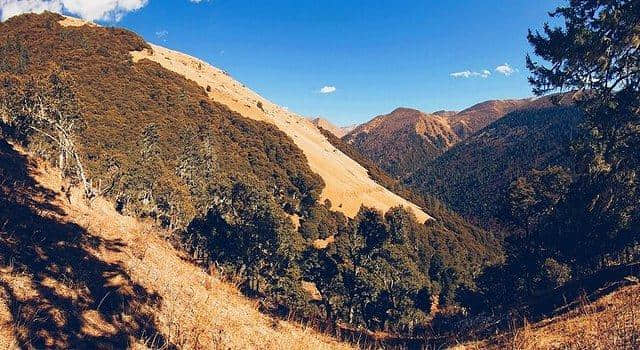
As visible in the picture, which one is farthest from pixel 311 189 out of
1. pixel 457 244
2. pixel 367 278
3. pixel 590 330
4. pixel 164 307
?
pixel 590 330

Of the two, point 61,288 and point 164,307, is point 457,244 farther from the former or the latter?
point 61,288

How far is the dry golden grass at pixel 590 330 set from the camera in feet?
25.0

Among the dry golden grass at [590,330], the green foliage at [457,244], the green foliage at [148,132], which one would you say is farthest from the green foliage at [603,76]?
the green foliage at [457,244]

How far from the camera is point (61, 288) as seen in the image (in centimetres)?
988

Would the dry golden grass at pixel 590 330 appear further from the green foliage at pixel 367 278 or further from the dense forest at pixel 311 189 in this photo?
the green foliage at pixel 367 278

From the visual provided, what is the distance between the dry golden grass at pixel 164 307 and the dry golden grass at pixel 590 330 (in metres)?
4.30

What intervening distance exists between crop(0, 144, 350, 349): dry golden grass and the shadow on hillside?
4cm

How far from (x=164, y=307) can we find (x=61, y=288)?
7.82ft

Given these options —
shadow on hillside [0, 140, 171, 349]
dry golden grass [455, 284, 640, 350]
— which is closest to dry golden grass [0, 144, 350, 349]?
shadow on hillside [0, 140, 171, 349]

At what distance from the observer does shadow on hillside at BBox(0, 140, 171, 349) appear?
8133 millimetres

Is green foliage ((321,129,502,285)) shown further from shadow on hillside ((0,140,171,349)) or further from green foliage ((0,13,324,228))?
shadow on hillside ((0,140,171,349))

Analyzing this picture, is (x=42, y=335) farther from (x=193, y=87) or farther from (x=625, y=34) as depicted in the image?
(x=193, y=87)

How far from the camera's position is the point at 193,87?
355 feet

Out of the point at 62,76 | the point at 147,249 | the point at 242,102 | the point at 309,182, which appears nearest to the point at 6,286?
the point at 147,249
